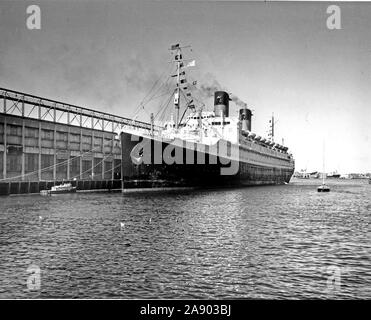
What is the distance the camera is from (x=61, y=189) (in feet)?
131

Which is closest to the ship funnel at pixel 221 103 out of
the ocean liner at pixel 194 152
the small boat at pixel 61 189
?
the ocean liner at pixel 194 152

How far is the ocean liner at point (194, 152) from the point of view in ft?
127

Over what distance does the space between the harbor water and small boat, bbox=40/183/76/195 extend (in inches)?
717

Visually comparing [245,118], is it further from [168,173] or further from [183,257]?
[183,257]

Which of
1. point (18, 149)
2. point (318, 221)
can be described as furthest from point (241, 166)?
point (318, 221)

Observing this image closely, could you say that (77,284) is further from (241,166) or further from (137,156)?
(241,166)

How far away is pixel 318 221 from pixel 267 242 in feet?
25.2

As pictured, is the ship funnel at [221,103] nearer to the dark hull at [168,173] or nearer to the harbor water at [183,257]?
the dark hull at [168,173]

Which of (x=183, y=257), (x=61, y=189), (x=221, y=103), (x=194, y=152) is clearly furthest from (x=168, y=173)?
(x=183, y=257)

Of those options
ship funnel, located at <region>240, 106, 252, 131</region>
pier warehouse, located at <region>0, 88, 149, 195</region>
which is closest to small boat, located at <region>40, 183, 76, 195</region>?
pier warehouse, located at <region>0, 88, 149, 195</region>

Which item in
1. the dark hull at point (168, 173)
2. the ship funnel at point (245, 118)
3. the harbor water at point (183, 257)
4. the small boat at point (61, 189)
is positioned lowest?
the harbor water at point (183, 257)

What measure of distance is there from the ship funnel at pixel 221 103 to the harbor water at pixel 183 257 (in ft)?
118

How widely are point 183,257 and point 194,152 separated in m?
30.4
